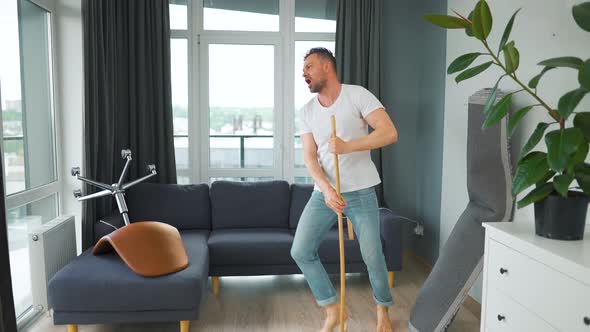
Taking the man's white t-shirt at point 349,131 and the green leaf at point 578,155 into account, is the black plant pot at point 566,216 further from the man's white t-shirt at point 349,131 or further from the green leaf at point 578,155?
the man's white t-shirt at point 349,131

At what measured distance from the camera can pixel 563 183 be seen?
160cm

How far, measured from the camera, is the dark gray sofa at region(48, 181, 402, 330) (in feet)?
8.32

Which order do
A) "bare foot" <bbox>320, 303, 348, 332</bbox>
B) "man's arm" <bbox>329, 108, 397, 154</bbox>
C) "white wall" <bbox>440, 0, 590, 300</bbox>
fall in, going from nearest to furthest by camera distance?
"white wall" <bbox>440, 0, 590, 300</bbox> → "man's arm" <bbox>329, 108, 397, 154</bbox> → "bare foot" <bbox>320, 303, 348, 332</bbox>

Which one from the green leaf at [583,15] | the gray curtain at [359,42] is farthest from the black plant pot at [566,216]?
the gray curtain at [359,42]

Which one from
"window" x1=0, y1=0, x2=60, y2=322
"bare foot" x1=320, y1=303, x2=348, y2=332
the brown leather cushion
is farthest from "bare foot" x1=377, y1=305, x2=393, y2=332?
"window" x1=0, y1=0, x2=60, y2=322

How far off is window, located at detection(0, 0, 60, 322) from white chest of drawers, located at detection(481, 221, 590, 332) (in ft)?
8.56

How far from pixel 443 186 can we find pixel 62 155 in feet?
9.40

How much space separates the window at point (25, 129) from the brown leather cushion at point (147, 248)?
60cm

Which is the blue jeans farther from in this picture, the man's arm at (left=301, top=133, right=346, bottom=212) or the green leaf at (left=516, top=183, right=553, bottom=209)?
the green leaf at (left=516, top=183, right=553, bottom=209)

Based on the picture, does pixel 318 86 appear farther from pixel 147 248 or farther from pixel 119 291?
pixel 119 291

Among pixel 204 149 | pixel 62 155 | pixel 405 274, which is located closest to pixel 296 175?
pixel 204 149

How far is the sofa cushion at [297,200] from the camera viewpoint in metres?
3.83

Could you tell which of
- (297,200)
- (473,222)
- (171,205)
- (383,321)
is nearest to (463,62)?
(473,222)

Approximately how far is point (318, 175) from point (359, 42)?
1897 millimetres
